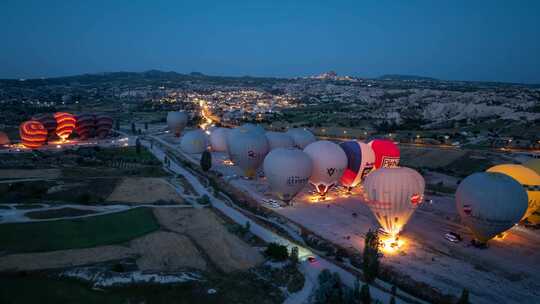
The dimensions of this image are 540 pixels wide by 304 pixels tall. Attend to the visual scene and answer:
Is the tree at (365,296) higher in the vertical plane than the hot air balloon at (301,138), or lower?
lower

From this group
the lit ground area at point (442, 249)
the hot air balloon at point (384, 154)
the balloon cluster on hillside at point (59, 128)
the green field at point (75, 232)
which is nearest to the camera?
the lit ground area at point (442, 249)

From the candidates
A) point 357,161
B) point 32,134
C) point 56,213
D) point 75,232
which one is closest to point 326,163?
point 357,161

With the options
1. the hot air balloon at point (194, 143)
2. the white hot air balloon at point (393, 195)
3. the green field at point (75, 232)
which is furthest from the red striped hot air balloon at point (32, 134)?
the white hot air balloon at point (393, 195)

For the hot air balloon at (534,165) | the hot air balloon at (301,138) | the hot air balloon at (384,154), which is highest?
the hot air balloon at (534,165)

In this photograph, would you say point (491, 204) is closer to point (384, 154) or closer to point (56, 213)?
point (384, 154)

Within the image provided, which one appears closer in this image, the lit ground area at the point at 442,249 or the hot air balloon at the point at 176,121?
the lit ground area at the point at 442,249

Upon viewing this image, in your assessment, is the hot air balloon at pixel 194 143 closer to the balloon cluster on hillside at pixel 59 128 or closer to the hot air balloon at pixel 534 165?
the balloon cluster on hillside at pixel 59 128
